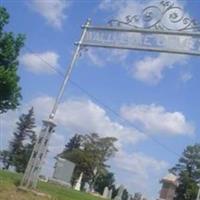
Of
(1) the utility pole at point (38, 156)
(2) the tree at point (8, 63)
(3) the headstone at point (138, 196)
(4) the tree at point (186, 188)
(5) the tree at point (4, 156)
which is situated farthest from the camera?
(5) the tree at point (4, 156)

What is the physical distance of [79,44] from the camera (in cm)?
1576

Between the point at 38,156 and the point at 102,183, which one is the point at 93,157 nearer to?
the point at 102,183

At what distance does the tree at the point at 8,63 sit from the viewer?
2062 cm

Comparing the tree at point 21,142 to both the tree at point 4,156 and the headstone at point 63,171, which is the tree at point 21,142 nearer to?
the tree at point 4,156

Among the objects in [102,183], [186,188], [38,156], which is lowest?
[38,156]

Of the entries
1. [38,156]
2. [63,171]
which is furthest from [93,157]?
[38,156]

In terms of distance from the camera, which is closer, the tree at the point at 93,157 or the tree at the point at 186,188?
the tree at the point at 186,188

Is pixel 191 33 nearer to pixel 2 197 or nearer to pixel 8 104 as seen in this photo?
pixel 2 197

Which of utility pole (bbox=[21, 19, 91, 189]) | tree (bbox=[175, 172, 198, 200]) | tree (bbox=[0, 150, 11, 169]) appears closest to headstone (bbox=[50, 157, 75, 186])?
utility pole (bbox=[21, 19, 91, 189])

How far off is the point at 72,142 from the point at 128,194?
124 ft

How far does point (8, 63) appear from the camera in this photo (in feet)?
69.0

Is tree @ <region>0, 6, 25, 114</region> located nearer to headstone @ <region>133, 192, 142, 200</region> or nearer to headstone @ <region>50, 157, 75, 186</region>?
headstone @ <region>50, 157, 75, 186</region>

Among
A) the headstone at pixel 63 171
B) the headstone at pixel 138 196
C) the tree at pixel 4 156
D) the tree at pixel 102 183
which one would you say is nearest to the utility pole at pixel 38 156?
the headstone at pixel 63 171

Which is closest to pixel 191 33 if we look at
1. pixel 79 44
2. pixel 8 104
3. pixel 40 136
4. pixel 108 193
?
pixel 79 44
